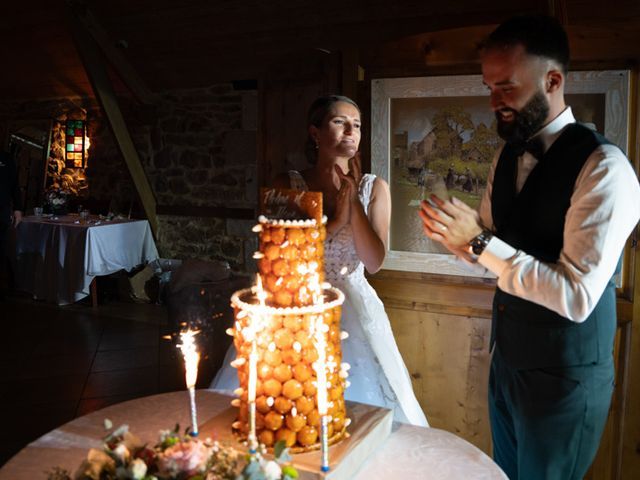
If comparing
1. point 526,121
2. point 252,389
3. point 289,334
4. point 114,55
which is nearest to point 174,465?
point 252,389

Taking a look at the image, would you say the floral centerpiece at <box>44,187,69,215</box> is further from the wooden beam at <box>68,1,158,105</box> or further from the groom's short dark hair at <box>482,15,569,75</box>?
the groom's short dark hair at <box>482,15,569,75</box>

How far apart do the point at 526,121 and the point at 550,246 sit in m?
0.37

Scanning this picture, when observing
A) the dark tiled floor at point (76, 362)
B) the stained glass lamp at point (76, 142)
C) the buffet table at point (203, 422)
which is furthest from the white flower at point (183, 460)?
the stained glass lamp at point (76, 142)

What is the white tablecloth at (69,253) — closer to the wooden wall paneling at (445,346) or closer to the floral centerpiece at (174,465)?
the wooden wall paneling at (445,346)

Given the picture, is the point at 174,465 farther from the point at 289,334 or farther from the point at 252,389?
the point at 289,334

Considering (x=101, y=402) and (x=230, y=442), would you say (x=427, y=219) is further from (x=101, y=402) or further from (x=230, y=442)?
(x=101, y=402)

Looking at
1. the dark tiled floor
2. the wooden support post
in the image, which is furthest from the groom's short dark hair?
the wooden support post

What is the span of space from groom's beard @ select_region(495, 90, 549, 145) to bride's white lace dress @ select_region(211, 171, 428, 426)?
80cm

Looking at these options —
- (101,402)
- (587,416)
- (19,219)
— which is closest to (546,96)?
(587,416)

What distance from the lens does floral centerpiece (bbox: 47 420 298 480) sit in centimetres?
120

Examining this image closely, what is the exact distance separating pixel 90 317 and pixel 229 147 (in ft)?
7.77

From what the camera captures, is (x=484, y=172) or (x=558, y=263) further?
(x=484, y=172)

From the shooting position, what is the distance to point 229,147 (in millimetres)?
6941

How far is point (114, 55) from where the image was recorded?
22.3ft
